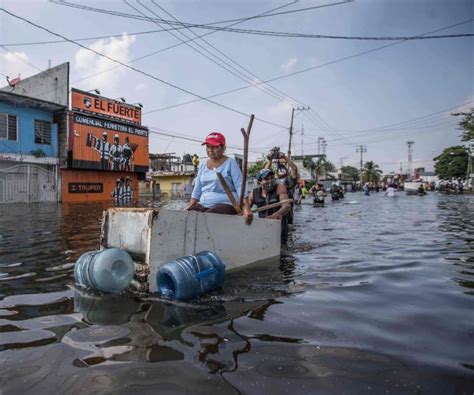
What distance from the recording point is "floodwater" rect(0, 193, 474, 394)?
2256mm

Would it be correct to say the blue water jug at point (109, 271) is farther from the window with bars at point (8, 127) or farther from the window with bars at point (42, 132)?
the window with bars at point (42, 132)

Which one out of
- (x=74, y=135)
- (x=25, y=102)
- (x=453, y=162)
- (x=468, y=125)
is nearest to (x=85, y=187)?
(x=74, y=135)

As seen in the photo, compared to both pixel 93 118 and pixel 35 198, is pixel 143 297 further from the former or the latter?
pixel 93 118

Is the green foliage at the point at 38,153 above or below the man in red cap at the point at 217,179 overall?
above

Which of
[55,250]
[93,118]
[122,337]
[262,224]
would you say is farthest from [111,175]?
[122,337]

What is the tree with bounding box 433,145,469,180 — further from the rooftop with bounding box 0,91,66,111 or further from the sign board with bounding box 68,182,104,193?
the rooftop with bounding box 0,91,66,111

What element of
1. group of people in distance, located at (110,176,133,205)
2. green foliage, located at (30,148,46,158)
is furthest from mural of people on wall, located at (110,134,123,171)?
green foliage, located at (30,148,46,158)

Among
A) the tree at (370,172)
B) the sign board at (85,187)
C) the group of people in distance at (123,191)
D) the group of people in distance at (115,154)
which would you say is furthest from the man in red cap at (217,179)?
the tree at (370,172)

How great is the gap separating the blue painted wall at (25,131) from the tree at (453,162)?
73092 millimetres

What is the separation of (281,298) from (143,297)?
1426 millimetres

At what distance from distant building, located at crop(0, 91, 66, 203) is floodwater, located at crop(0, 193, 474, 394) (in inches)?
813

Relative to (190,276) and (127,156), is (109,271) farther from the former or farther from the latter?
(127,156)

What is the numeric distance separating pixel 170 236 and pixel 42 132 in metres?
25.1

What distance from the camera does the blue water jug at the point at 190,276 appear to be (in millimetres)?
3695
